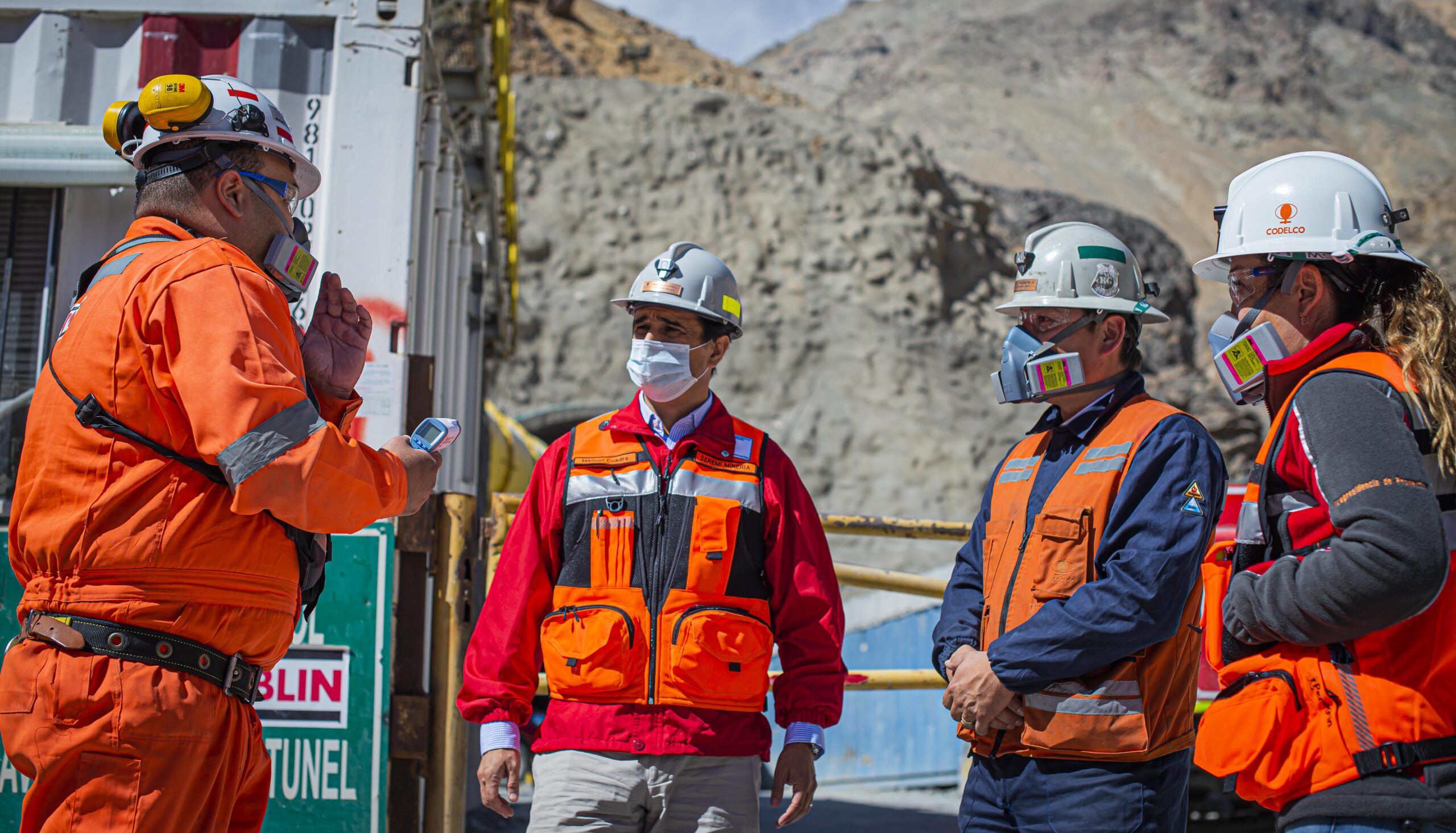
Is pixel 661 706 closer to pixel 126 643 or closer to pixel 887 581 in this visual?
pixel 126 643

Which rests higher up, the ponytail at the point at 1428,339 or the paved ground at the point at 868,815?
the ponytail at the point at 1428,339

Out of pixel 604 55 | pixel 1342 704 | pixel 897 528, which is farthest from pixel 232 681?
pixel 604 55

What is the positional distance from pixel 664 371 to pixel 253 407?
1.28 metres

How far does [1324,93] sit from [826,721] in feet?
306

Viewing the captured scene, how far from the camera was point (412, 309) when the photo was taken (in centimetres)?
418

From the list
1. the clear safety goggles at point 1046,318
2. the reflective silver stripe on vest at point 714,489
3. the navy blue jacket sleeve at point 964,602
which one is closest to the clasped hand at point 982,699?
the navy blue jacket sleeve at point 964,602

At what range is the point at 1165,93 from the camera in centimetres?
7881

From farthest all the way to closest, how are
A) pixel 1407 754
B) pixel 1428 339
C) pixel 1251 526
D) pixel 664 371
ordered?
pixel 664 371, pixel 1251 526, pixel 1428 339, pixel 1407 754

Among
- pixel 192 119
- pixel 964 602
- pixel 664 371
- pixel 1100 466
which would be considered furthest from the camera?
pixel 664 371

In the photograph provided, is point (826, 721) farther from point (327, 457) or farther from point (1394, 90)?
point (1394, 90)

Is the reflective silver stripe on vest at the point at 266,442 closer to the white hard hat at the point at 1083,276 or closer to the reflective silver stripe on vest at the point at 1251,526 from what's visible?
the white hard hat at the point at 1083,276

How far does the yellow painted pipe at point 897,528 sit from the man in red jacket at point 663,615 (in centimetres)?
150

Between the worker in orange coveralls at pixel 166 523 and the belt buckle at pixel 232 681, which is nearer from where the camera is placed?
the worker in orange coveralls at pixel 166 523

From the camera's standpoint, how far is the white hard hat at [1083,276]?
3068 millimetres
